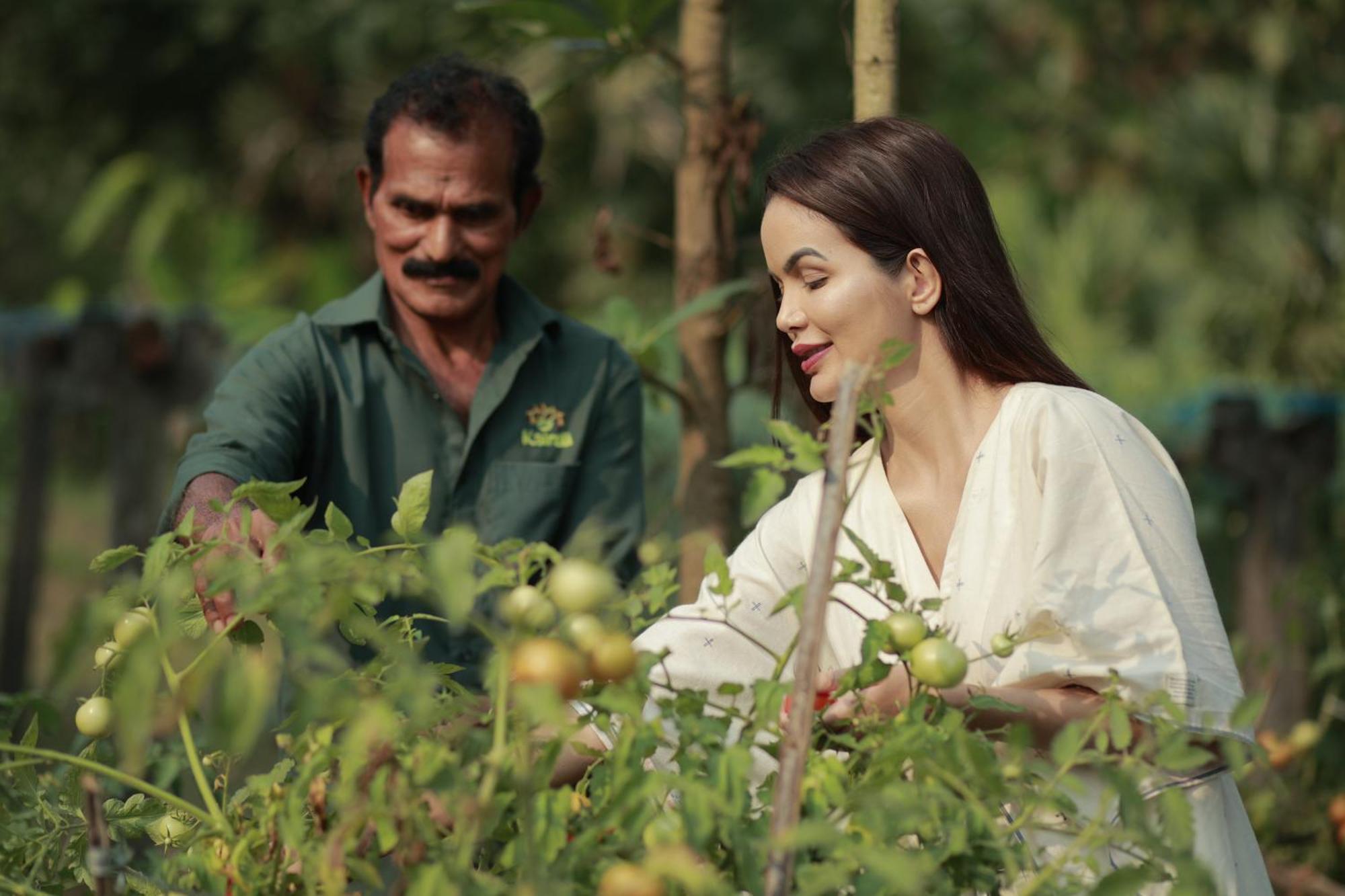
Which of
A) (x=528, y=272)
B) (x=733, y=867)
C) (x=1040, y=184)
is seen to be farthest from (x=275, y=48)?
(x=733, y=867)

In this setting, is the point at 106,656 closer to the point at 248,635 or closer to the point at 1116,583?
the point at 248,635

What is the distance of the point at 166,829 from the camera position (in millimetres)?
1666

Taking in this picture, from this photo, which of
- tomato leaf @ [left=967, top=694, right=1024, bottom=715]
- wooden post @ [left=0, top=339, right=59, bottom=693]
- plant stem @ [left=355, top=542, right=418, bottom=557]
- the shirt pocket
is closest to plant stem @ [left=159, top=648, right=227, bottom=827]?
plant stem @ [left=355, top=542, right=418, bottom=557]

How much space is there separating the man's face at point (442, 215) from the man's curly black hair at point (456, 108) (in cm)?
2

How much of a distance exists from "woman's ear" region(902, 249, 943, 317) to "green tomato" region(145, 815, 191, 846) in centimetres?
115

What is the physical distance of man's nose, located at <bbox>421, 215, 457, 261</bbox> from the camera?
9.81ft

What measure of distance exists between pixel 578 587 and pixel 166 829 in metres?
0.66

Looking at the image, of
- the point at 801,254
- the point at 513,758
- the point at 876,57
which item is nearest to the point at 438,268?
the point at 876,57

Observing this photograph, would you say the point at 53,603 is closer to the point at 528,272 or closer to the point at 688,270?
Result: the point at 528,272

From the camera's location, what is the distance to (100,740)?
65.9 inches

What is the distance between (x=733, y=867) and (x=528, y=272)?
1330 centimetres

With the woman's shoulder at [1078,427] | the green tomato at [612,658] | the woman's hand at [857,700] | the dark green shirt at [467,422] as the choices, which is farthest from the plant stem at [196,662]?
the dark green shirt at [467,422]

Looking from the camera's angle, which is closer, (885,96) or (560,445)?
(885,96)

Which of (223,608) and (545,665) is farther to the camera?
(223,608)
